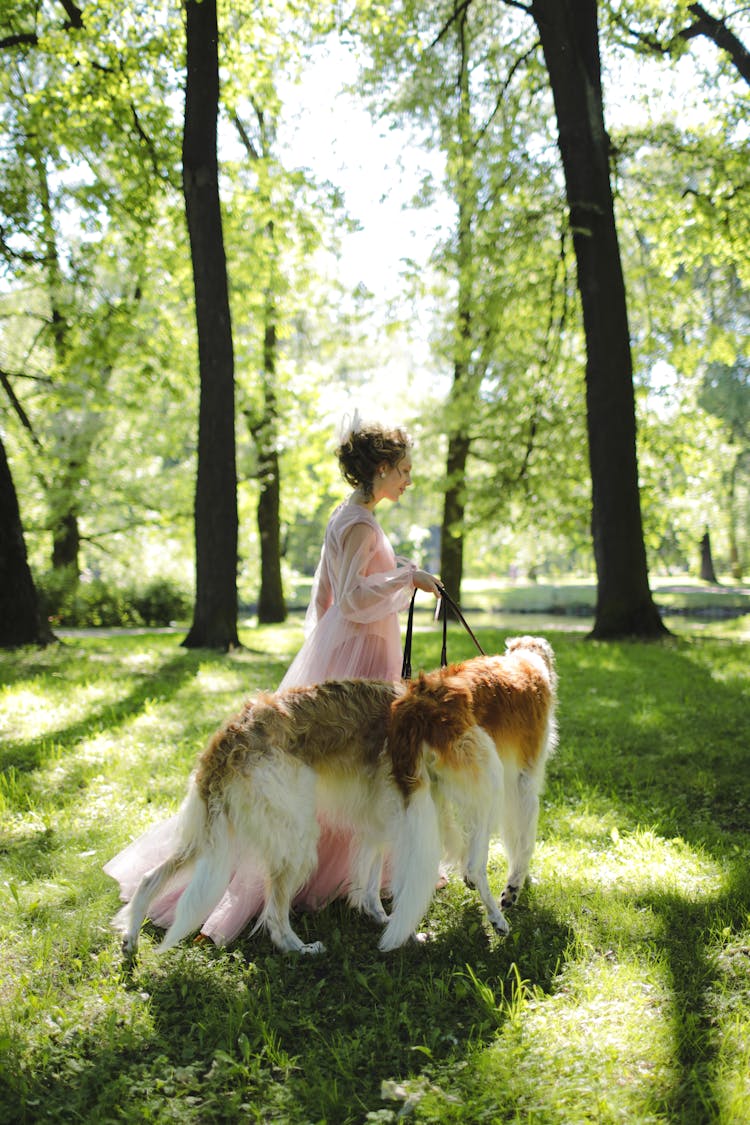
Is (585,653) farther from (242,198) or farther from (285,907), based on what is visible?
(242,198)

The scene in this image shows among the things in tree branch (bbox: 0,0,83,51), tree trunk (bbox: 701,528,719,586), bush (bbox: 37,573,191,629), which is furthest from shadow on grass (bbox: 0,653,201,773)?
tree trunk (bbox: 701,528,719,586)

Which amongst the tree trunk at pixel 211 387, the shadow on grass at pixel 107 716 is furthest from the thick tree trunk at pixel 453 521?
the shadow on grass at pixel 107 716

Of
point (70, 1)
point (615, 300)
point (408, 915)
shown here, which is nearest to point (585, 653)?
point (615, 300)

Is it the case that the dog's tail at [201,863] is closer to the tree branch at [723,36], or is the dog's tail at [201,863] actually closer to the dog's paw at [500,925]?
the dog's paw at [500,925]

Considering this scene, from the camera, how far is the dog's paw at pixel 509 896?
3826 mm

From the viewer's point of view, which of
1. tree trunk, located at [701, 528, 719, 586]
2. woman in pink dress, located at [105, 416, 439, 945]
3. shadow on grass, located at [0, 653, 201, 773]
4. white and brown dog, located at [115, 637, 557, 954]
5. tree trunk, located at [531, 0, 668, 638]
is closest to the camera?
white and brown dog, located at [115, 637, 557, 954]

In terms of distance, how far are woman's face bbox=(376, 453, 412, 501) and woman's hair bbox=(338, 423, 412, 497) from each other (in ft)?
0.08

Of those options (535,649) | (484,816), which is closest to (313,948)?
(484,816)

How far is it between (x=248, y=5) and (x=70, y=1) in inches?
89.0

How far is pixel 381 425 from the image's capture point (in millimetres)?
4152

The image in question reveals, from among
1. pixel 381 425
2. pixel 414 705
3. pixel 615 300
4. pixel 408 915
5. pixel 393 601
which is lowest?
pixel 408 915

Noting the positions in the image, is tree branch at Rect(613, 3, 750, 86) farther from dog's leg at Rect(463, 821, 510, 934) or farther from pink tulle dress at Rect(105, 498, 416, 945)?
dog's leg at Rect(463, 821, 510, 934)

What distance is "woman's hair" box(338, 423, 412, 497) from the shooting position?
4.13 metres

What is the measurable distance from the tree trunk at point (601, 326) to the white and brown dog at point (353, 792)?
7.66 meters
